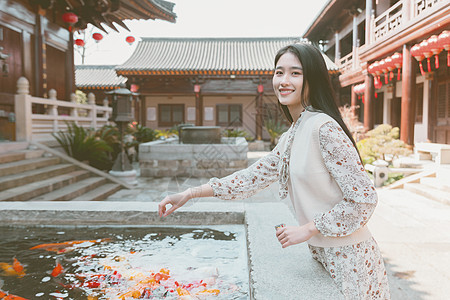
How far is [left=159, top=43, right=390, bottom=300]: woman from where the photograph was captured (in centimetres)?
118

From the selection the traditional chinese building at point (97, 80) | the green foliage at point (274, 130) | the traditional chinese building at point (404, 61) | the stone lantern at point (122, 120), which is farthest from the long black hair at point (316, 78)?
the traditional chinese building at point (97, 80)

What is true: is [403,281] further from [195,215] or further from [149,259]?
[149,259]

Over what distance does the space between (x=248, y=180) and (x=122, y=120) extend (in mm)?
6214

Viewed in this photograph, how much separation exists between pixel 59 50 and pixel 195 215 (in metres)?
8.76

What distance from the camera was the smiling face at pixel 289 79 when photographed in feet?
4.41

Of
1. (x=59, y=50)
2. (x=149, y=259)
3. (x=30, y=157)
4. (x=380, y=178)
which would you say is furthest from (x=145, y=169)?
(x=149, y=259)

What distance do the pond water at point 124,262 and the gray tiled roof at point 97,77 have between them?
1781 centimetres

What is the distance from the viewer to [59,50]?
9.49 metres

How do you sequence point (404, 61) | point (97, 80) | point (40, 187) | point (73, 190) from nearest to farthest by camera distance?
point (40, 187)
point (73, 190)
point (404, 61)
point (97, 80)

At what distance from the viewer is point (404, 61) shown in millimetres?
8570

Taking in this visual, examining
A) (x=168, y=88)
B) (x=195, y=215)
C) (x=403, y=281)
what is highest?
(x=168, y=88)

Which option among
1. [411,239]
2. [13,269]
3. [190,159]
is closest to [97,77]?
[190,159]

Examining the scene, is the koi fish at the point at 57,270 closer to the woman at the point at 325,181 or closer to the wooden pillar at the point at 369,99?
the woman at the point at 325,181

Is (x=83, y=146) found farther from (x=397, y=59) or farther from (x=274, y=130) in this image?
(x=274, y=130)
